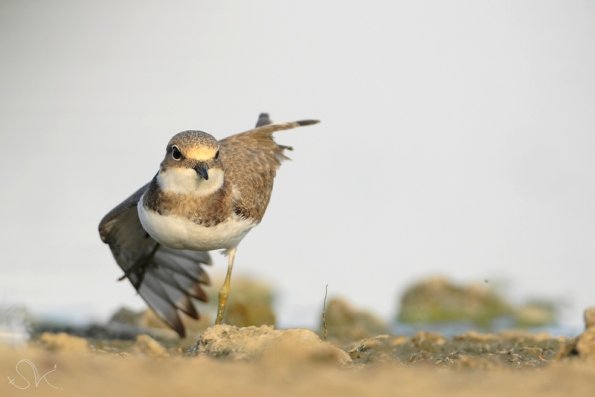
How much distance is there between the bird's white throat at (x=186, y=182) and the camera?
966 centimetres

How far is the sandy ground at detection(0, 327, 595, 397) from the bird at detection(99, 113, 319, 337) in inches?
A: 115

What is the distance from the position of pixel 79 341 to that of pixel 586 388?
4360 millimetres

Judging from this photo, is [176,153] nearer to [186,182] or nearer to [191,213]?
[186,182]

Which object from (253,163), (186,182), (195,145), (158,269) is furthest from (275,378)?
(158,269)

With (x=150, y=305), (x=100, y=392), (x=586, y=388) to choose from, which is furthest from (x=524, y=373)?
(x=150, y=305)

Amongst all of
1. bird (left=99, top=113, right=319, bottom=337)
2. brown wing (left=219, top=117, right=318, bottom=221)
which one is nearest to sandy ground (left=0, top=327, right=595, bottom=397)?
bird (left=99, top=113, right=319, bottom=337)

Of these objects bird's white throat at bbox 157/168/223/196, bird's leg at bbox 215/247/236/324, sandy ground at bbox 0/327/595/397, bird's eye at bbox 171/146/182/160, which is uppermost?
bird's eye at bbox 171/146/182/160

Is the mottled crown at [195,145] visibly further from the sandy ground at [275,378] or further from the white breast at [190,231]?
the sandy ground at [275,378]

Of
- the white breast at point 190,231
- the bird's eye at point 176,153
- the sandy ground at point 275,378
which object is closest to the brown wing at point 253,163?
the white breast at point 190,231

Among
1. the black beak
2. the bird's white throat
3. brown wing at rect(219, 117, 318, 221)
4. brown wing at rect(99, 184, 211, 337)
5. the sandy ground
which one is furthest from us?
brown wing at rect(99, 184, 211, 337)

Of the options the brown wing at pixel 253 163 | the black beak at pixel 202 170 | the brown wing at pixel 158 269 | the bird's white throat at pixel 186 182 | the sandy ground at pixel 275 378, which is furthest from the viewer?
the brown wing at pixel 158 269

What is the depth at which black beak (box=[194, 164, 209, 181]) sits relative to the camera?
9499 millimetres

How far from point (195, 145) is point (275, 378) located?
4.34 meters

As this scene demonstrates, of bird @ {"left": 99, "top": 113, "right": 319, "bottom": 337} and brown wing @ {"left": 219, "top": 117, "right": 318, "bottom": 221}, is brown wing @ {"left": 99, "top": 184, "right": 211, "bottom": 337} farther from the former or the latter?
brown wing @ {"left": 219, "top": 117, "right": 318, "bottom": 221}
